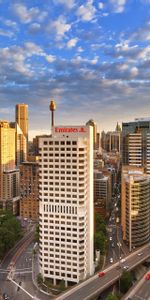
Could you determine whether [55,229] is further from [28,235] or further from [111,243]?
[28,235]

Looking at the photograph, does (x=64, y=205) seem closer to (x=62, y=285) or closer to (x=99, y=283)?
(x=62, y=285)

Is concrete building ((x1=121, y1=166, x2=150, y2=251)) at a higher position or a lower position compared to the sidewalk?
higher

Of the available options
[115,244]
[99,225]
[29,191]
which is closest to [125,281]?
[115,244]

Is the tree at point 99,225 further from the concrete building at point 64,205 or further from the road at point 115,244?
the concrete building at point 64,205

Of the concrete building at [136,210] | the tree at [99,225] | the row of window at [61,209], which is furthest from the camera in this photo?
the tree at [99,225]

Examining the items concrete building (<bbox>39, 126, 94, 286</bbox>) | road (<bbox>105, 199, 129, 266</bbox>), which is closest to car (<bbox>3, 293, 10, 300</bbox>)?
concrete building (<bbox>39, 126, 94, 286</bbox>)

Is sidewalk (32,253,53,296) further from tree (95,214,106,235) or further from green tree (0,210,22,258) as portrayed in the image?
tree (95,214,106,235)

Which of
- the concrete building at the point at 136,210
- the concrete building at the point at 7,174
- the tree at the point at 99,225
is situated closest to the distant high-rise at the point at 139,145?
the tree at the point at 99,225
